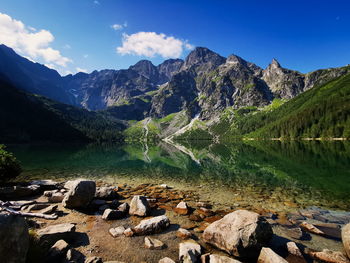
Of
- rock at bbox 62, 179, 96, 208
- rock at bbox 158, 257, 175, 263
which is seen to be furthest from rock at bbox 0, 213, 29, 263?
rock at bbox 62, 179, 96, 208

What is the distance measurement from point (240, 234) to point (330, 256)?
5338mm

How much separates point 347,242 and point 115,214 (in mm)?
16929

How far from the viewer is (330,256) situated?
10984 millimetres

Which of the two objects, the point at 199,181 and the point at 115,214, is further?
the point at 199,181

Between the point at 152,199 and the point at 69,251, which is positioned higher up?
the point at 69,251

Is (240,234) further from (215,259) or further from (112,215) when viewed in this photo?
(112,215)

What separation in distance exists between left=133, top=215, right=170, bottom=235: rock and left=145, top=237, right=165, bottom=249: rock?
1.07 metres

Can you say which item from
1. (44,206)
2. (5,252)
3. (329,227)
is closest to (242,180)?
(329,227)

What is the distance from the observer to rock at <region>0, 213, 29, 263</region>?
662 cm

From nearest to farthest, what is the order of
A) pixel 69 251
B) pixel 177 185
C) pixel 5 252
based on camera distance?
1. pixel 5 252
2. pixel 69 251
3. pixel 177 185

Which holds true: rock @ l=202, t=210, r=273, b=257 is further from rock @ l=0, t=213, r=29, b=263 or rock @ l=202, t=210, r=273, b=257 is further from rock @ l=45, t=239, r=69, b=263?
rock @ l=0, t=213, r=29, b=263

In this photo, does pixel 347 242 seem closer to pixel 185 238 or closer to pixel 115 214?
A: pixel 185 238

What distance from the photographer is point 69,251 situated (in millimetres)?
10227

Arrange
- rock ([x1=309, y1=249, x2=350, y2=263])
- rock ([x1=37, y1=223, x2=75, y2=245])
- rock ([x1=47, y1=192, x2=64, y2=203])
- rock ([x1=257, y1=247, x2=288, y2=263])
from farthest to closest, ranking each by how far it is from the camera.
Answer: rock ([x1=47, y1=192, x2=64, y2=203])
rock ([x1=37, y1=223, x2=75, y2=245])
rock ([x1=309, y1=249, x2=350, y2=263])
rock ([x1=257, y1=247, x2=288, y2=263])
